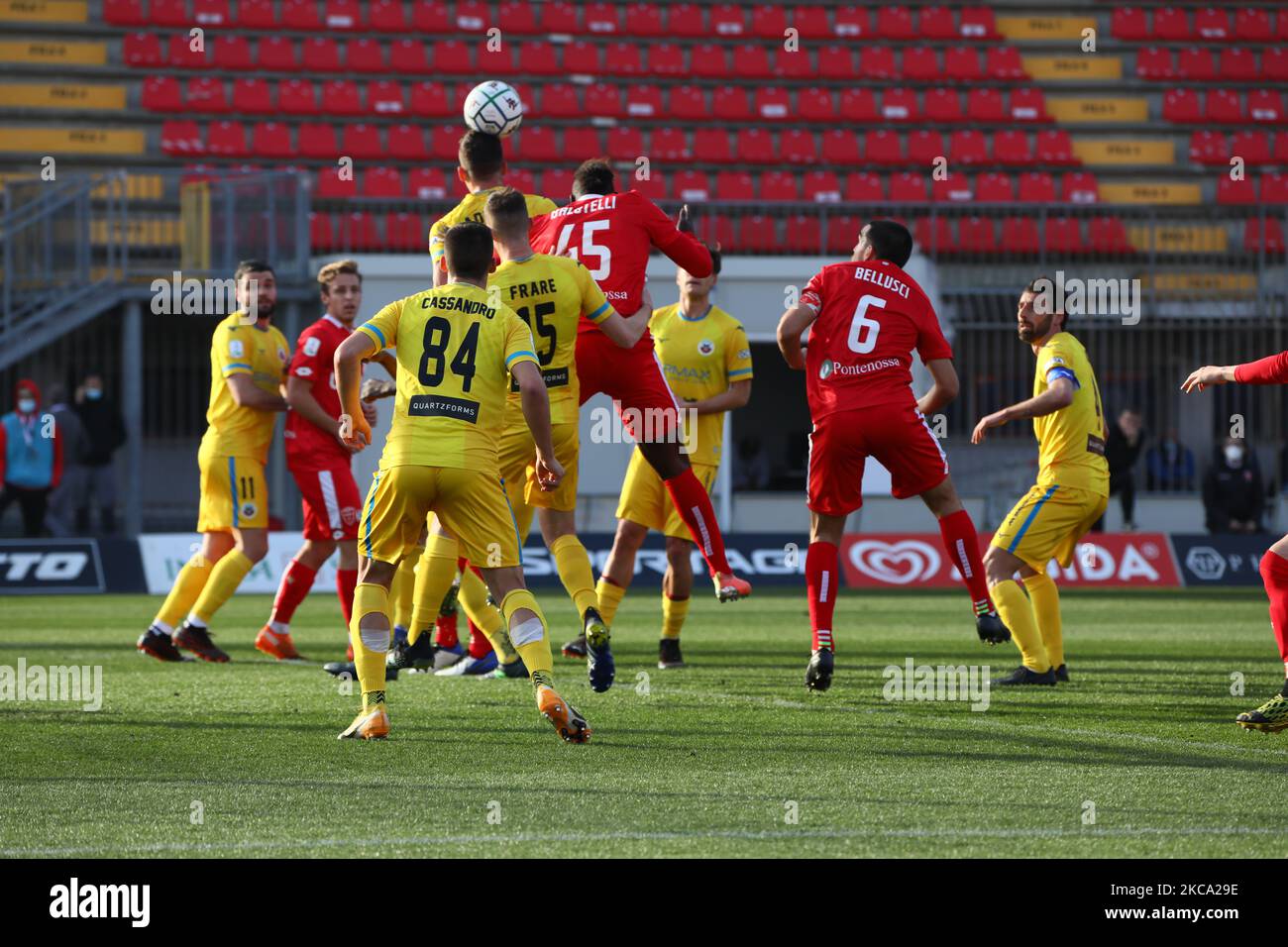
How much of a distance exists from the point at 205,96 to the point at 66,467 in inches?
291

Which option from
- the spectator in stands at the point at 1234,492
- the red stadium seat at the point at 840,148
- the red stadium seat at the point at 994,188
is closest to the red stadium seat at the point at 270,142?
the red stadium seat at the point at 840,148

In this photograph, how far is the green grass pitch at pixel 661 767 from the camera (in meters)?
4.94

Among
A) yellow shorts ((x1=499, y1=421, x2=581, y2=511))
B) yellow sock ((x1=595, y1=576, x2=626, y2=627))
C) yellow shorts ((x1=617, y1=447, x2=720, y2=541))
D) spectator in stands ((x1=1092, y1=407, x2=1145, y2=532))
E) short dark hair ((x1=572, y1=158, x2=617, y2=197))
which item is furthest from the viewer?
spectator in stands ((x1=1092, y1=407, x2=1145, y2=532))

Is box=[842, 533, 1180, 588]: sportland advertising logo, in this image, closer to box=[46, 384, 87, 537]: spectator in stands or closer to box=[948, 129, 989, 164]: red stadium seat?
box=[948, 129, 989, 164]: red stadium seat

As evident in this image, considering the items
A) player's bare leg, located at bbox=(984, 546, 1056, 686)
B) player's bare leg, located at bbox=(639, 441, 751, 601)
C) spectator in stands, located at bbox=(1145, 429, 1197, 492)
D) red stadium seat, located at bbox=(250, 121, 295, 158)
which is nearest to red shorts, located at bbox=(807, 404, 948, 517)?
player's bare leg, located at bbox=(639, 441, 751, 601)

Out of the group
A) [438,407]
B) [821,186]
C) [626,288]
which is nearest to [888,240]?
[626,288]

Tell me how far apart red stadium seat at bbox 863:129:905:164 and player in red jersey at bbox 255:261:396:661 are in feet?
57.4

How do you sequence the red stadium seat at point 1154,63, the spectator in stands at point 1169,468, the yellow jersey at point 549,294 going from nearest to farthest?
the yellow jersey at point 549,294 < the spectator in stands at point 1169,468 < the red stadium seat at point 1154,63

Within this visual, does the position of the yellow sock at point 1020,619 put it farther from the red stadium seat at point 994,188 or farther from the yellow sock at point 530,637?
the red stadium seat at point 994,188

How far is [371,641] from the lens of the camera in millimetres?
6844

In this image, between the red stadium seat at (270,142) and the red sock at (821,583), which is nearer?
the red sock at (821,583)

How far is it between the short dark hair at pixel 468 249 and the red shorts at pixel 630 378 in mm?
1741

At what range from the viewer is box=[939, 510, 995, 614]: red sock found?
8.54 m
